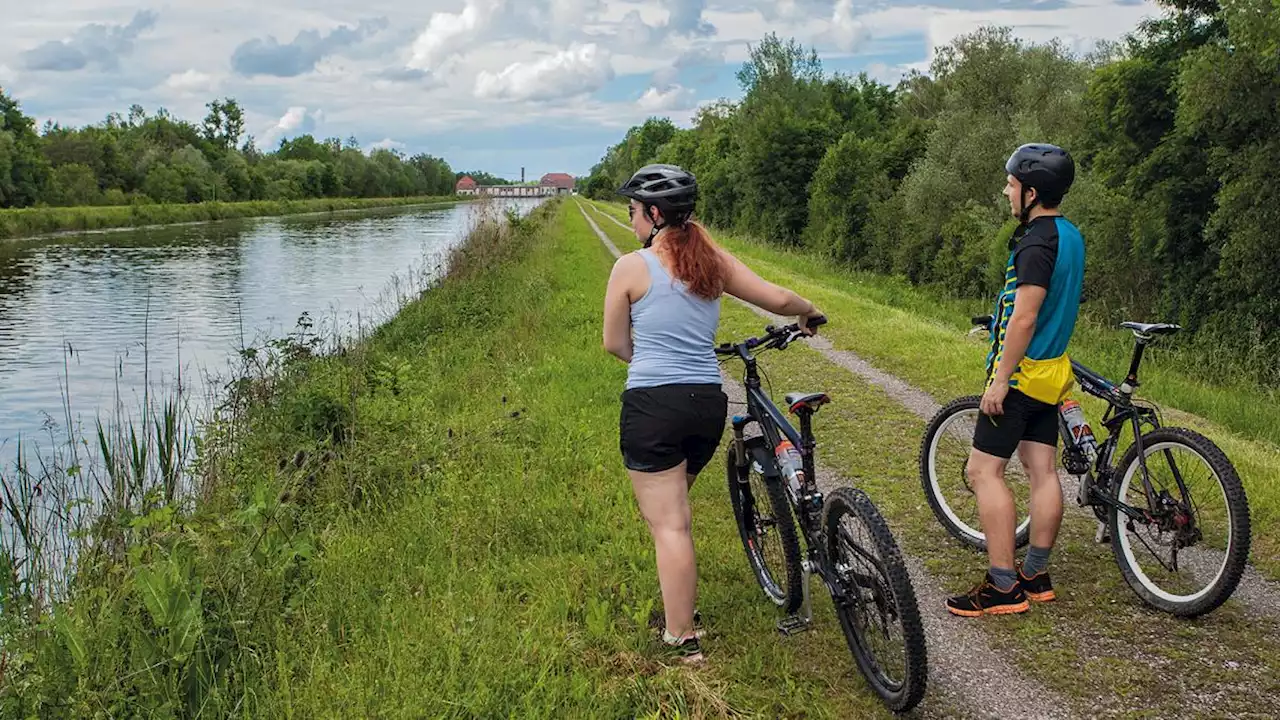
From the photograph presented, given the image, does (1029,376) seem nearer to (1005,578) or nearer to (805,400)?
(1005,578)

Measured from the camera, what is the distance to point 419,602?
14.6 feet

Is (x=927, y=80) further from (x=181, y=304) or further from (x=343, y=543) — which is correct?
(x=343, y=543)

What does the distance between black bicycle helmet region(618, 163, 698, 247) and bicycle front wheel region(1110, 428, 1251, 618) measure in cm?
235

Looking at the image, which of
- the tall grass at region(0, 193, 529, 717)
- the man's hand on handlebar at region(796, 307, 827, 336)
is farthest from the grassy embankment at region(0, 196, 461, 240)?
the man's hand on handlebar at region(796, 307, 827, 336)

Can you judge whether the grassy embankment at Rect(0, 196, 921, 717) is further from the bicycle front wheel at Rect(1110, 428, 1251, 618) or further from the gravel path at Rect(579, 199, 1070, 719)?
the bicycle front wheel at Rect(1110, 428, 1251, 618)

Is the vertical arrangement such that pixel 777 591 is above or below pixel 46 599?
above

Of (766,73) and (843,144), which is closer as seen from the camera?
(843,144)

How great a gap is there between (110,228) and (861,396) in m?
60.2

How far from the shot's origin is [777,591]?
13.6 ft

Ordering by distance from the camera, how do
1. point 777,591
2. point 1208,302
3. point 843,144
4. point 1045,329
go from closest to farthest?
point 1045,329, point 777,591, point 1208,302, point 843,144

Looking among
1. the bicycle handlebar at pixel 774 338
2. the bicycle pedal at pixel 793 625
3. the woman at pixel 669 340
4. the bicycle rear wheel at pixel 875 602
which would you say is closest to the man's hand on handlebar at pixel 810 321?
the bicycle handlebar at pixel 774 338

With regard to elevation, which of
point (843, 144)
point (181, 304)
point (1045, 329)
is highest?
point (843, 144)

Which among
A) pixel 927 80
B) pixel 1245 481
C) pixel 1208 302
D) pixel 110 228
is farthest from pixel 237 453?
pixel 110 228

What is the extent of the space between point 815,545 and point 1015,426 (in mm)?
1082
